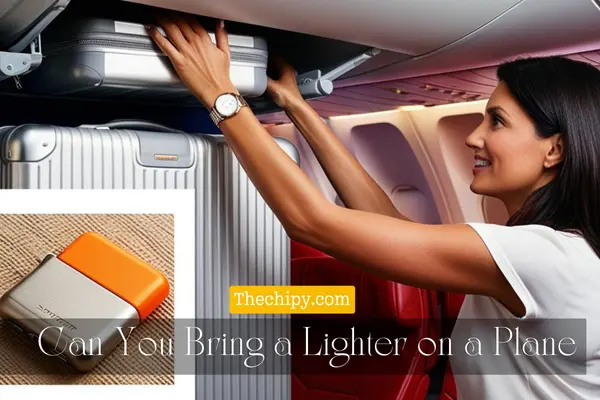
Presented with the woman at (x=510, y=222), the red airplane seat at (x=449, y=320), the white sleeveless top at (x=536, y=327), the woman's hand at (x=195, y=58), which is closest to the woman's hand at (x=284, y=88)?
the woman at (x=510, y=222)

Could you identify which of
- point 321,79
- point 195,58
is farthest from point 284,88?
point 195,58

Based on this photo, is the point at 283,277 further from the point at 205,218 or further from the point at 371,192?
the point at 371,192

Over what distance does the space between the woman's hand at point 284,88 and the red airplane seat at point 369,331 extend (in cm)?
39

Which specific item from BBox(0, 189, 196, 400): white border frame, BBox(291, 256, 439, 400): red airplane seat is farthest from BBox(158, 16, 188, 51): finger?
BBox(291, 256, 439, 400): red airplane seat

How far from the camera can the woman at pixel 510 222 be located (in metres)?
1.21

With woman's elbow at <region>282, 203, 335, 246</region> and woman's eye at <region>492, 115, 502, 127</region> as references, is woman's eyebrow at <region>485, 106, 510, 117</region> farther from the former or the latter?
woman's elbow at <region>282, 203, 335, 246</region>

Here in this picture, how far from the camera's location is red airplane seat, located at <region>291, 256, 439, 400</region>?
170 centimetres

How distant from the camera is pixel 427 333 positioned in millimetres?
1788

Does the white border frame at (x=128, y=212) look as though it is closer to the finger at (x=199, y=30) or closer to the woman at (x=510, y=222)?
the woman at (x=510, y=222)

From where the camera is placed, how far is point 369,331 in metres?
1.77

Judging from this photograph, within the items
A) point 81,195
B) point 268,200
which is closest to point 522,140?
point 268,200

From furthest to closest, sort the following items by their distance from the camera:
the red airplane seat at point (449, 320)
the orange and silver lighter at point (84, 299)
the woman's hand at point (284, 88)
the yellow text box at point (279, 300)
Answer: the red airplane seat at point (449, 320), the woman's hand at point (284, 88), the yellow text box at point (279, 300), the orange and silver lighter at point (84, 299)

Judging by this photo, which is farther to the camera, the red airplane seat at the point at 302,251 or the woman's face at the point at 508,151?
the red airplane seat at the point at 302,251

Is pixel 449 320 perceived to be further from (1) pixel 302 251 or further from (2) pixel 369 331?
(1) pixel 302 251
